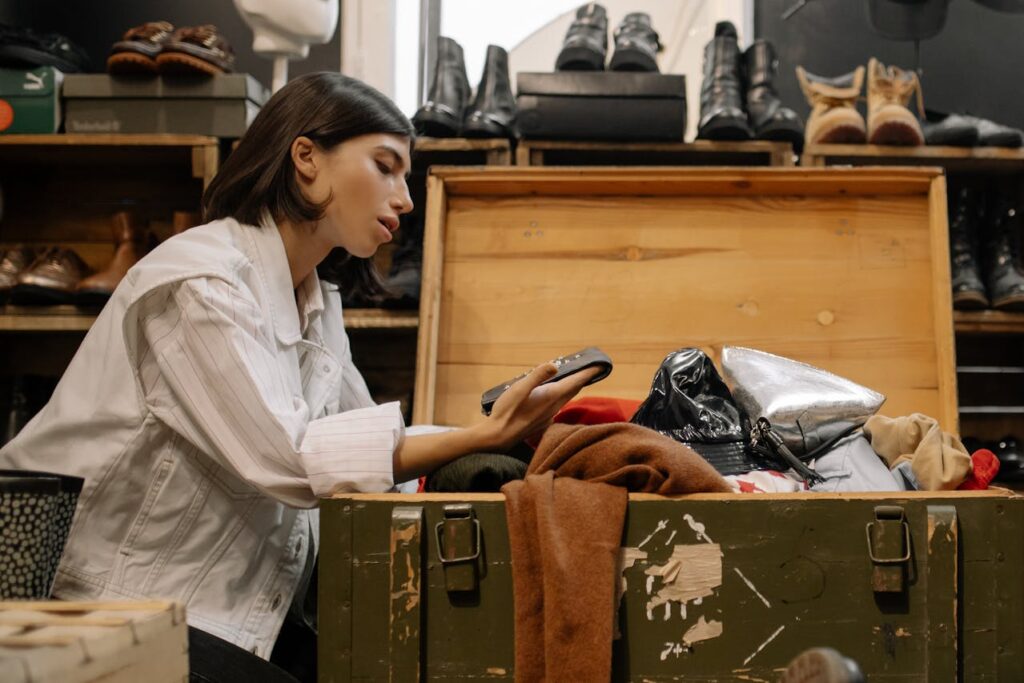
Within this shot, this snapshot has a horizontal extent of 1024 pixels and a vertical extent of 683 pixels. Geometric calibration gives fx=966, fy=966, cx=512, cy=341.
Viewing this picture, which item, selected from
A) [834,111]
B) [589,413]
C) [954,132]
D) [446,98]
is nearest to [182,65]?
[446,98]

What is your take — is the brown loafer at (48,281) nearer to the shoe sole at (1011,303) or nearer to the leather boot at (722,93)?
the leather boot at (722,93)

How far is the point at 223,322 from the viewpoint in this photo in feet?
3.73

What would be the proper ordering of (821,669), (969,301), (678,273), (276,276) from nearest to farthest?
(821,669) < (276,276) < (678,273) < (969,301)

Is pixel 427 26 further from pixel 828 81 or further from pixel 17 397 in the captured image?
pixel 17 397

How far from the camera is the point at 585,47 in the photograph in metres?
2.09

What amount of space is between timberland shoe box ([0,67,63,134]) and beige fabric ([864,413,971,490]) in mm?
1784

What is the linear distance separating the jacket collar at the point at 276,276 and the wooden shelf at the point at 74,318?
0.62 m

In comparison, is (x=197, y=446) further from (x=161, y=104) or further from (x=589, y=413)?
(x=161, y=104)

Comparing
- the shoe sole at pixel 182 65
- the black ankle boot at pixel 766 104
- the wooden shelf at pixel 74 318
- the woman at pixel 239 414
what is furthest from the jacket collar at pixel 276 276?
the black ankle boot at pixel 766 104

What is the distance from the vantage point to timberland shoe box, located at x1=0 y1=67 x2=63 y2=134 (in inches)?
82.1

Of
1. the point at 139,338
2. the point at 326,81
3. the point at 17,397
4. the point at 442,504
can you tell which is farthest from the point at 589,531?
the point at 17,397

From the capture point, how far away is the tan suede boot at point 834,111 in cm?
201

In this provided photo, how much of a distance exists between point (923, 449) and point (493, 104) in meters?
1.26

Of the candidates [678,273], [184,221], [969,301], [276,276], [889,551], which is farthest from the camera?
[184,221]
